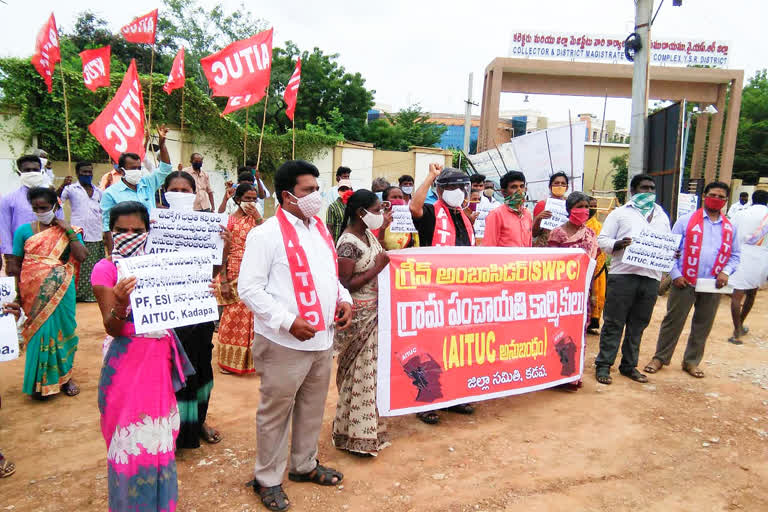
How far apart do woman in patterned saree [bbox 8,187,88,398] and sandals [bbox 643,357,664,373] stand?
220 inches

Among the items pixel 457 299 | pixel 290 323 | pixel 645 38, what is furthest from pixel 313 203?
pixel 645 38

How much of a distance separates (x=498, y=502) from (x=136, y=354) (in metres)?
2.19

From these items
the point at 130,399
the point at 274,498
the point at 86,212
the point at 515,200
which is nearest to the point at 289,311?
the point at 130,399

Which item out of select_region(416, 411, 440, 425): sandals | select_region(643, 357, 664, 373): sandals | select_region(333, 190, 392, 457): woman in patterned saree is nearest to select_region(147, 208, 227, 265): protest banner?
select_region(333, 190, 392, 457): woman in patterned saree

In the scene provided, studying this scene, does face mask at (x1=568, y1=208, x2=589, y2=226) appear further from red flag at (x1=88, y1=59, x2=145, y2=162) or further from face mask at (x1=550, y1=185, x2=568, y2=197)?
red flag at (x1=88, y1=59, x2=145, y2=162)

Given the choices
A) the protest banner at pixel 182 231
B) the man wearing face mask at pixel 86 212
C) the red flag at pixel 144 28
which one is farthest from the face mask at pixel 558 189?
the red flag at pixel 144 28

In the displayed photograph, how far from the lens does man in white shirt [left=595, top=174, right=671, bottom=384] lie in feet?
16.7

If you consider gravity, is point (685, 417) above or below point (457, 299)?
below

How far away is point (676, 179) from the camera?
763 centimetres

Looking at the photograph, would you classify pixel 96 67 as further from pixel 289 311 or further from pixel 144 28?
pixel 289 311

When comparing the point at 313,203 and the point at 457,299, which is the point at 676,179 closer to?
the point at 457,299

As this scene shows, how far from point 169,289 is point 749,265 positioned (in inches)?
Result: 321

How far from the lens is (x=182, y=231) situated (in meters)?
3.37

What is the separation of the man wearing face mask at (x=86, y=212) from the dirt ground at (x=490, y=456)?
2927mm
